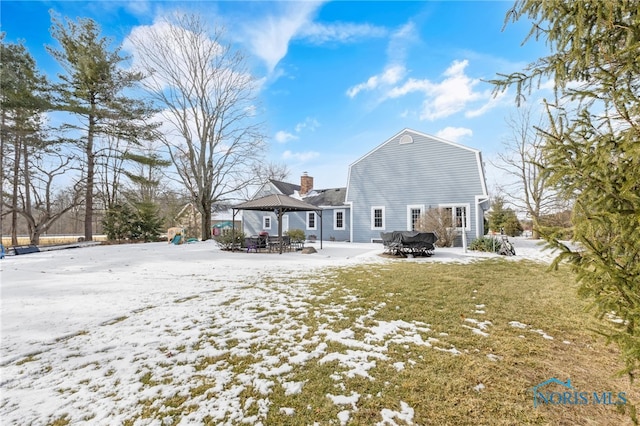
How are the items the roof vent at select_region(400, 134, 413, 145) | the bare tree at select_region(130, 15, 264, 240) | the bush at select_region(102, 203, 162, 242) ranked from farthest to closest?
the bare tree at select_region(130, 15, 264, 240)
the bush at select_region(102, 203, 162, 242)
the roof vent at select_region(400, 134, 413, 145)

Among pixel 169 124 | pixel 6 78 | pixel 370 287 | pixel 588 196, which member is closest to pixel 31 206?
pixel 6 78

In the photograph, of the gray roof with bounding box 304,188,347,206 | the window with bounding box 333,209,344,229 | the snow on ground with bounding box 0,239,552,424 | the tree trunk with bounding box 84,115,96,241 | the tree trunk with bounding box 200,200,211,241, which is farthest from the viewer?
the gray roof with bounding box 304,188,347,206

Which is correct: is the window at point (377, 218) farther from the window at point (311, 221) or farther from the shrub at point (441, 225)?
the window at point (311, 221)

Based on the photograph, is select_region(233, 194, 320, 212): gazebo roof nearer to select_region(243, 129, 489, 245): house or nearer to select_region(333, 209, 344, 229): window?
select_region(243, 129, 489, 245): house

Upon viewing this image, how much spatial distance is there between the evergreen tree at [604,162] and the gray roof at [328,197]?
713 inches

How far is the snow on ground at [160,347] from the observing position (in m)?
2.24

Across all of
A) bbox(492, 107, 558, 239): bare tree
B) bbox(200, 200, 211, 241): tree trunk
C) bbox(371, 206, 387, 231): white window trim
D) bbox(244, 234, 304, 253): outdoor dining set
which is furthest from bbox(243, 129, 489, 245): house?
bbox(200, 200, 211, 241): tree trunk

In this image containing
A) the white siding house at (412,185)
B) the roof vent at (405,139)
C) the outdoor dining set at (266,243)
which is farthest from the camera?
the roof vent at (405,139)

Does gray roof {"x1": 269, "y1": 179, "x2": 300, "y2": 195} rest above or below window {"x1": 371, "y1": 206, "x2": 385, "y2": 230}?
above

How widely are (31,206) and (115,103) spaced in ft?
28.2

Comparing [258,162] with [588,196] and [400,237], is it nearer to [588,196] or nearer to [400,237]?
[400,237]

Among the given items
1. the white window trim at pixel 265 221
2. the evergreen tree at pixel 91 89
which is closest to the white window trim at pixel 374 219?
the white window trim at pixel 265 221

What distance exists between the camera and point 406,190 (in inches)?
683

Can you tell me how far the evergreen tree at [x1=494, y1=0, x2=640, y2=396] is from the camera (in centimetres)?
176
